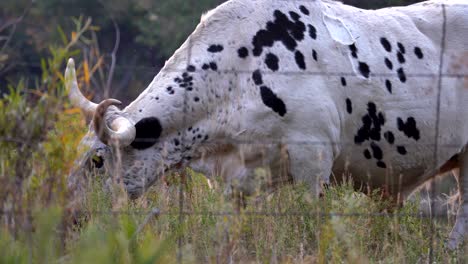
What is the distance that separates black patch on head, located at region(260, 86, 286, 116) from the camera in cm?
683

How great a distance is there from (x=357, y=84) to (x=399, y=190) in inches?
42.5

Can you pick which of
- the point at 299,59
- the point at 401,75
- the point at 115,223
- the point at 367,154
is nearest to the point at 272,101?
the point at 299,59

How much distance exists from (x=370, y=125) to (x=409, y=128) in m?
0.39

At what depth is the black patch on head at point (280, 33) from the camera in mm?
7031

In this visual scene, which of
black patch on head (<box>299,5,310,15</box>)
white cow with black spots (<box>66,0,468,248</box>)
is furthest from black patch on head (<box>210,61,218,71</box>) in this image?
black patch on head (<box>299,5,310,15</box>)

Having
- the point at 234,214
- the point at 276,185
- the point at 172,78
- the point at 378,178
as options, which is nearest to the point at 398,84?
the point at 378,178

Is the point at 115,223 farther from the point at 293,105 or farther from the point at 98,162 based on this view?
the point at 293,105

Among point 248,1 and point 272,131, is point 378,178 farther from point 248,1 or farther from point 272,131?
point 248,1

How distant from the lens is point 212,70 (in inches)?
274

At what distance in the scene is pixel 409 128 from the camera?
752cm

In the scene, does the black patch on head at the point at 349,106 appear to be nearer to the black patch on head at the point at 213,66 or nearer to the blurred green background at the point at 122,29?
the black patch on head at the point at 213,66

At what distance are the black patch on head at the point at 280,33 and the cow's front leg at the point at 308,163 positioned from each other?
30.4 inches

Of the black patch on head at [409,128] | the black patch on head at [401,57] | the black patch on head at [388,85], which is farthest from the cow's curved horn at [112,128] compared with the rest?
the black patch on head at [401,57]

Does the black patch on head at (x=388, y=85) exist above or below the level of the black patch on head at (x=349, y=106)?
above
